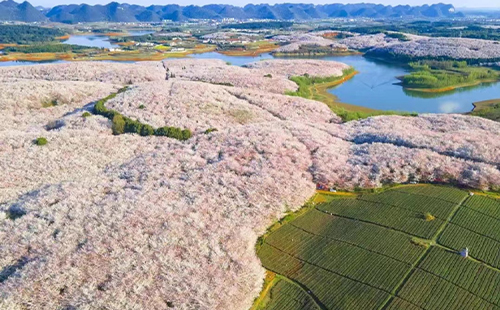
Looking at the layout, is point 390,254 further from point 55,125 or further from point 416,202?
point 55,125

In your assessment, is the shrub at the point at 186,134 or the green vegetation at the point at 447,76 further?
the green vegetation at the point at 447,76

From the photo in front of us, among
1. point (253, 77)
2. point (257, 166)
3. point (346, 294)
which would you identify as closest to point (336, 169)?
point (257, 166)

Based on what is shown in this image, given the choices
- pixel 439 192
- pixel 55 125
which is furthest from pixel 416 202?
pixel 55 125

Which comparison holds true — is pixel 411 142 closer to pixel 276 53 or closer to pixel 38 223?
pixel 38 223

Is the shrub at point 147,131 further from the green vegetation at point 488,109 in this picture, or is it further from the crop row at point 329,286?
the green vegetation at point 488,109

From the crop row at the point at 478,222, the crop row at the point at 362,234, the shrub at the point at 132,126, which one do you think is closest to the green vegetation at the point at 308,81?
the shrub at the point at 132,126

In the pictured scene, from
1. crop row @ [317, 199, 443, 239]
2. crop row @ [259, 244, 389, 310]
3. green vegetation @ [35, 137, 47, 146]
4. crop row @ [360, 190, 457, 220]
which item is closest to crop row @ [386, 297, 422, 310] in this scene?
crop row @ [259, 244, 389, 310]

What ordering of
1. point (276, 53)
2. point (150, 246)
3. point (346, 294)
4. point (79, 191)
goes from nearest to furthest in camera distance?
point (346, 294)
point (150, 246)
point (79, 191)
point (276, 53)
